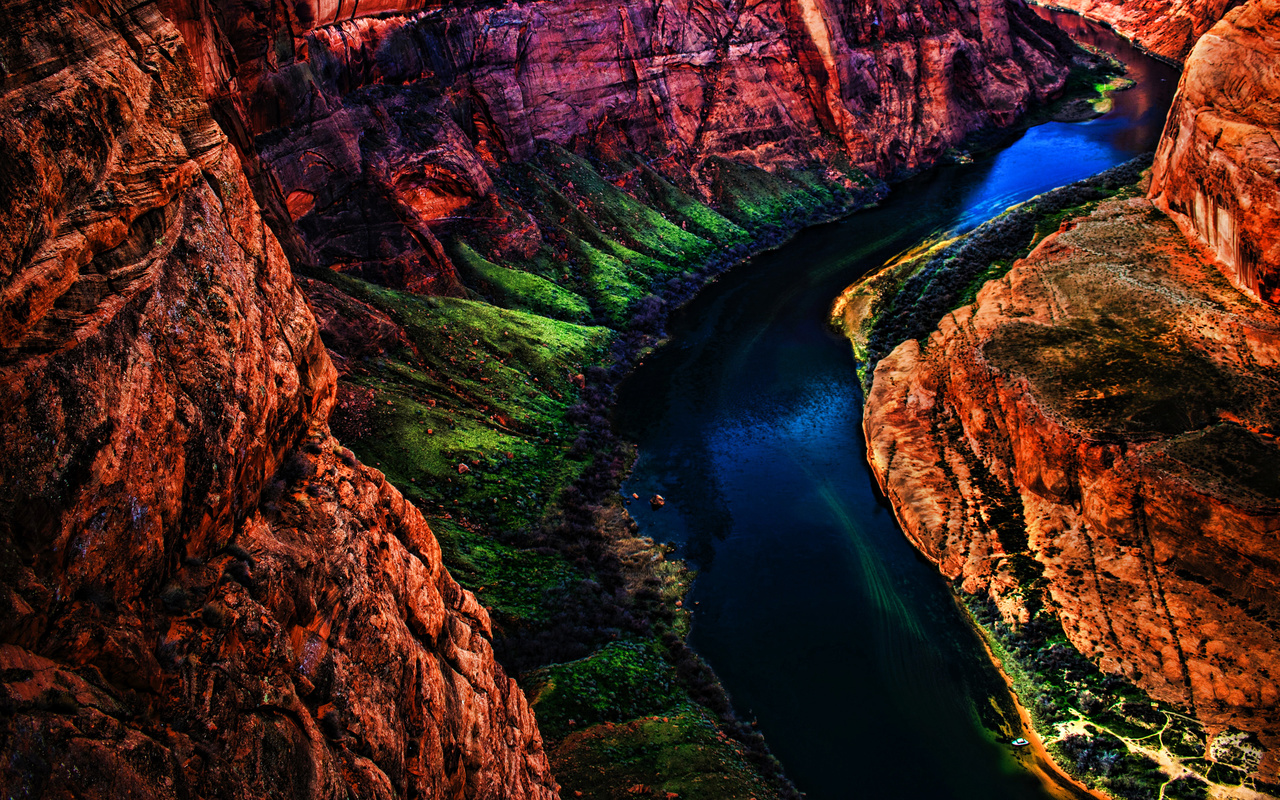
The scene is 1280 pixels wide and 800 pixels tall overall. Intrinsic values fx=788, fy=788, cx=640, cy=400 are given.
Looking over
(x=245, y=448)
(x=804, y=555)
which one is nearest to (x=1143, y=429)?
(x=804, y=555)

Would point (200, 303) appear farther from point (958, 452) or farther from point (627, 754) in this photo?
point (958, 452)

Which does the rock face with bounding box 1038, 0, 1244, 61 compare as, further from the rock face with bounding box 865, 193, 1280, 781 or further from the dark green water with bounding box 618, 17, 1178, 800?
the rock face with bounding box 865, 193, 1280, 781

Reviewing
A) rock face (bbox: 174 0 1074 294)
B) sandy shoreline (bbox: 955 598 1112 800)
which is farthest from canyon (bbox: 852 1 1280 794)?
rock face (bbox: 174 0 1074 294)

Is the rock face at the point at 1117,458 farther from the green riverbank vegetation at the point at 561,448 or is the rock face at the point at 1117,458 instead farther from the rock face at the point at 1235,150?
the green riverbank vegetation at the point at 561,448

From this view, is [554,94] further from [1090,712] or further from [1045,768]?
[1045,768]

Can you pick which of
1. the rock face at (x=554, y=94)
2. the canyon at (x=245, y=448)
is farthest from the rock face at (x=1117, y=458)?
the rock face at (x=554, y=94)

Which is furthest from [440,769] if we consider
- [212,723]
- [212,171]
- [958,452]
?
[958,452]
